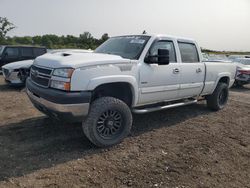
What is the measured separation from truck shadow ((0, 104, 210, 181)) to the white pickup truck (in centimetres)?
43

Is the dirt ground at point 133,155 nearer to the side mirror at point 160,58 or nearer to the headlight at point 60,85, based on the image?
the headlight at point 60,85

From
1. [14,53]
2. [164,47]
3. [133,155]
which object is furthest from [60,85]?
[14,53]

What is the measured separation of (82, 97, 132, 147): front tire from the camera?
13.5ft

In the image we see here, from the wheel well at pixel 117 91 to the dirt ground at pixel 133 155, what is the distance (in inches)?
30.5

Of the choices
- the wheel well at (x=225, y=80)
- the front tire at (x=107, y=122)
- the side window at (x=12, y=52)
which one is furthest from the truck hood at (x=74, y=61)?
the side window at (x=12, y=52)

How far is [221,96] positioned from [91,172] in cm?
514

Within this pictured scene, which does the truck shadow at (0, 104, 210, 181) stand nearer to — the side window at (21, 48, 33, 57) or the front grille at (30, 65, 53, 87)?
the front grille at (30, 65, 53, 87)

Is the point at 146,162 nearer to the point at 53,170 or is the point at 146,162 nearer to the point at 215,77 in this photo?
the point at 53,170

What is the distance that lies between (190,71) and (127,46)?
1.63 metres

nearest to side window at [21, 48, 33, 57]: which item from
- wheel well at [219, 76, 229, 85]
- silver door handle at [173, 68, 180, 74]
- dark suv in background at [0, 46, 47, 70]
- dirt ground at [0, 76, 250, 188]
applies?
dark suv in background at [0, 46, 47, 70]

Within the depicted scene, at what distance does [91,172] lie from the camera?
355 cm

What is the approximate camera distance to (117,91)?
4676mm

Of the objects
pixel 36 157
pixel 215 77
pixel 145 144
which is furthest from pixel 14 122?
pixel 215 77

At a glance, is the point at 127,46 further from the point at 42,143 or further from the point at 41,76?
the point at 42,143
